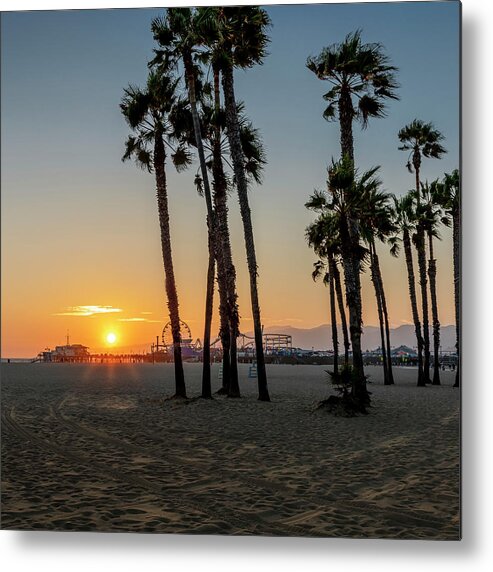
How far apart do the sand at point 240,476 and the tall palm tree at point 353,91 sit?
2844 millimetres

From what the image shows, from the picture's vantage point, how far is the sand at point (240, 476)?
264 inches

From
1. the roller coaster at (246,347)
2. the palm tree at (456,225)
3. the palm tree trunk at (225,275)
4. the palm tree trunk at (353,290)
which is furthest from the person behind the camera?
the roller coaster at (246,347)

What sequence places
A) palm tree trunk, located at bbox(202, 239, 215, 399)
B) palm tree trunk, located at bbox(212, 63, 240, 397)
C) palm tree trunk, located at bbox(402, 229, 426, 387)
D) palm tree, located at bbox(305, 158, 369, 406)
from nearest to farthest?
palm tree, located at bbox(305, 158, 369, 406)
palm tree trunk, located at bbox(212, 63, 240, 397)
palm tree trunk, located at bbox(202, 239, 215, 399)
palm tree trunk, located at bbox(402, 229, 426, 387)

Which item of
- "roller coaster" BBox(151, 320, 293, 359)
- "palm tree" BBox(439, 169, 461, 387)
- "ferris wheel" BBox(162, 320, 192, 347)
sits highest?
"palm tree" BBox(439, 169, 461, 387)

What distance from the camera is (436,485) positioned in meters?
7.30

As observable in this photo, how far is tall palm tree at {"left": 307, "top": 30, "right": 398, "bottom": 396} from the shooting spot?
30.9 ft

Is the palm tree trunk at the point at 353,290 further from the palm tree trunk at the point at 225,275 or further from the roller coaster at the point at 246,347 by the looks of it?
the roller coaster at the point at 246,347

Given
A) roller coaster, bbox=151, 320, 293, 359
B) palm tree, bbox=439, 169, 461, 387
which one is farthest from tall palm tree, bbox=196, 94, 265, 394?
roller coaster, bbox=151, 320, 293, 359

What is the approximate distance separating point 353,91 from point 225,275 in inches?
267

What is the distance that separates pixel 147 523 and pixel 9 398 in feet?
44.9

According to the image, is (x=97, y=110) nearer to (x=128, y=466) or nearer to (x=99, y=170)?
(x=99, y=170)

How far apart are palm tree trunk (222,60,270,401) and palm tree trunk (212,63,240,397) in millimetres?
1226

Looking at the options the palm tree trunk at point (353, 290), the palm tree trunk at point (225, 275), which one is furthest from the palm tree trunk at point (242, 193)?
the palm tree trunk at point (353, 290)

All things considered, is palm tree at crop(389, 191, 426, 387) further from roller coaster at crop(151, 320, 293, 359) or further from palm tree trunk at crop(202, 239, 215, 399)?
roller coaster at crop(151, 320, 293, 359)
